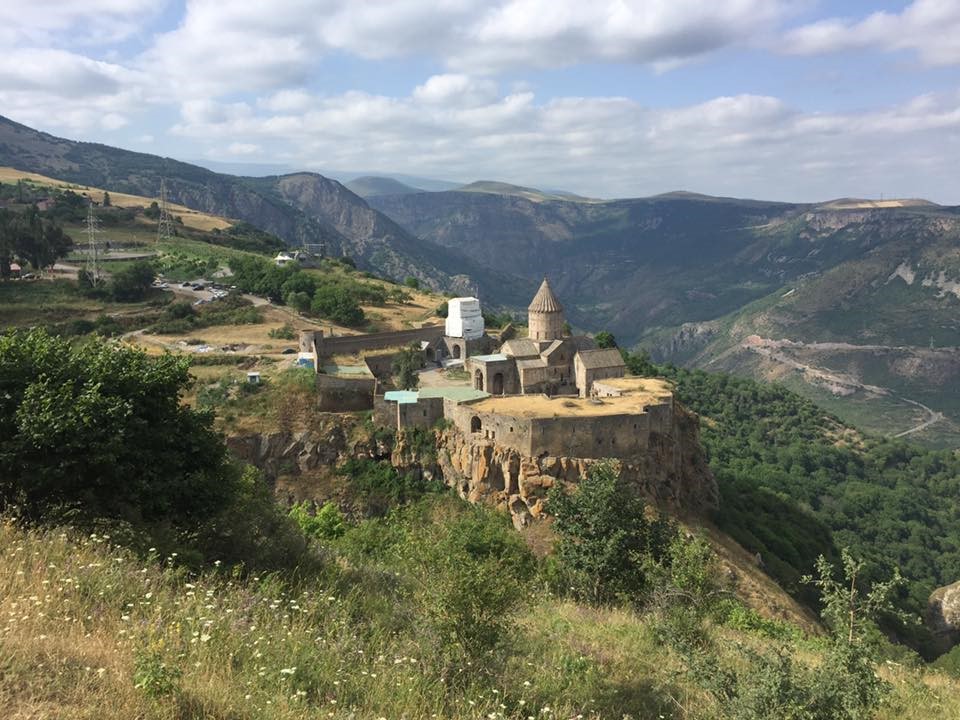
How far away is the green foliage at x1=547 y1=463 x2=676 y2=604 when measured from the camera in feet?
53.9

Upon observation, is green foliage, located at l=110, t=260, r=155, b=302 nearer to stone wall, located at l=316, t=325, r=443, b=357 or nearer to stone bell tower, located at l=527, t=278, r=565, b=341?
stone wall, located at l=316, t=325, r=443, b=357

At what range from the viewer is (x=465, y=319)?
43.4 m

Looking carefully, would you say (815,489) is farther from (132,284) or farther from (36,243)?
(36,243)

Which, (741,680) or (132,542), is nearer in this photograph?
(741,680)

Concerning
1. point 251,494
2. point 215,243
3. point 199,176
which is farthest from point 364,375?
point 199,176

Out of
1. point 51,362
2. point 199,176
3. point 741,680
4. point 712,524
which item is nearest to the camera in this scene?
point 741,680

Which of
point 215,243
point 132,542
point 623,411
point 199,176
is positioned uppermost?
point 199,176

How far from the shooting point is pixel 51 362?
11594 millimetres

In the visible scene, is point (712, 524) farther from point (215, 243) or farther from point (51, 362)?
point (215, 243)

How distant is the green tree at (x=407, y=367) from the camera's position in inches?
1446

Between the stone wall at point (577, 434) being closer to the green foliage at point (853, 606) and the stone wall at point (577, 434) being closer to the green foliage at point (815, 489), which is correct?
the green foliage at point (815, 489)

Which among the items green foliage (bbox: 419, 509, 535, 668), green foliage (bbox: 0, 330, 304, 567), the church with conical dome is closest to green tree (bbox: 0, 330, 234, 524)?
green foliage (bbox: 0, 330, 304, 567)

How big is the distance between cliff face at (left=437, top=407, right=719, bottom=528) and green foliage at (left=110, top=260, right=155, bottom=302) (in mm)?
34586

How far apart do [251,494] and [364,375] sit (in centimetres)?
2347
